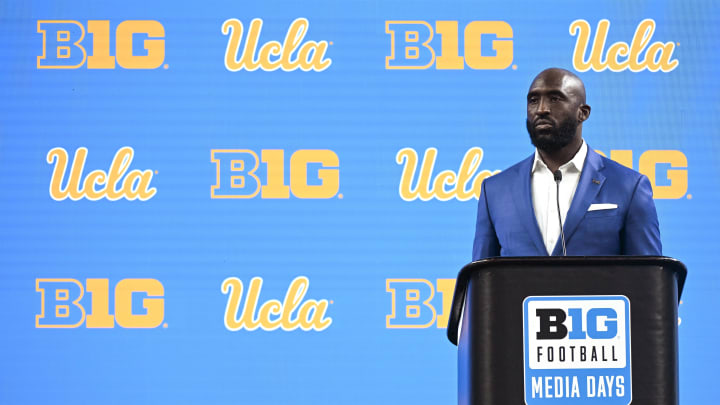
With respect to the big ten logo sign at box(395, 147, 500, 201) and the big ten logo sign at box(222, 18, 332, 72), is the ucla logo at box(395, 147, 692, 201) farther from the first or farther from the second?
the big ten logo sign at box(222, 18, 332, 72)

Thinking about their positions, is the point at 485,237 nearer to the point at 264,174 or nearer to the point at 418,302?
the point at 418,302

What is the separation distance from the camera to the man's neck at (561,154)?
2239 mm

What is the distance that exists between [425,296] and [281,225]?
1.96 ft

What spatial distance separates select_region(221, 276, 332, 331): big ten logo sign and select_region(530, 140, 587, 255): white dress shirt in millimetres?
1645

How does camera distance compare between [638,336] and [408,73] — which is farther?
[408,73]

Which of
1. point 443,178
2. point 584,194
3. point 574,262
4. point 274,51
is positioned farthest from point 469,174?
point 574,262

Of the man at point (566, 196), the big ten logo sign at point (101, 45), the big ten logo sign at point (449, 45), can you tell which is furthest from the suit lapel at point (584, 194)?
the big ten logo sign at point (101, 45)

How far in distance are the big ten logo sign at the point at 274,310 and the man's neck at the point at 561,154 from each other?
1.67 m

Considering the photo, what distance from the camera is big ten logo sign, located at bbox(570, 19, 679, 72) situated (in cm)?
386

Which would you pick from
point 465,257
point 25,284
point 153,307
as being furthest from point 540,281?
point 25,284

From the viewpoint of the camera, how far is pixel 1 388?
3736 mm

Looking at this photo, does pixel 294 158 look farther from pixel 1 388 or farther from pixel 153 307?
pixel 1 388

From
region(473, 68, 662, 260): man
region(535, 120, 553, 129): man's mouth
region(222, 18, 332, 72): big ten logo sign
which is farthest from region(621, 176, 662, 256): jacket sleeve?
region(222, 18, 332, 72): big ten logo sign

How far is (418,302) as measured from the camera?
377 cm
